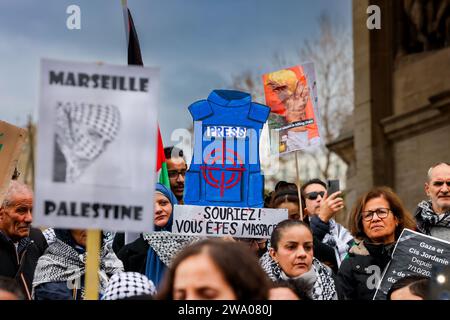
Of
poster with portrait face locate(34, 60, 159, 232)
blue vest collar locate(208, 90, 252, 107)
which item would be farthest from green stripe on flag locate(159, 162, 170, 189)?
poster with portrait face locate(34, 60, 159, 232)

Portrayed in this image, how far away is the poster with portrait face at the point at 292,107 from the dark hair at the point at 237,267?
5.09 metres

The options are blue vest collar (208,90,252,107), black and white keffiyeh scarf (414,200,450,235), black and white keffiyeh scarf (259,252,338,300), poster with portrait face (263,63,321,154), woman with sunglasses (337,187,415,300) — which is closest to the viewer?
black and white keffiyeh scarf (259,252,338,300)

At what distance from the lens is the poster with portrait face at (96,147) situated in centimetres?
551

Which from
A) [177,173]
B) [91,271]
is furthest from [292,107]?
[91,271]

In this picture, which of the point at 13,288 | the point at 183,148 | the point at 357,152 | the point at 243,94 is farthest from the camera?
the point at 357,152

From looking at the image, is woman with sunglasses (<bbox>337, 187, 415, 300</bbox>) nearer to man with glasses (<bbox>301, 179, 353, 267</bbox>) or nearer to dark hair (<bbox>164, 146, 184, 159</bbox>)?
man with glasses (<bbox>301, 179, 353, 267</bbox>)

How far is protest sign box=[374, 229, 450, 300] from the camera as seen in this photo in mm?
7715

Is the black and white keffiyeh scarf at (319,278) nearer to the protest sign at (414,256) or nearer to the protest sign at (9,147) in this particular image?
the protest sign at (414,256)

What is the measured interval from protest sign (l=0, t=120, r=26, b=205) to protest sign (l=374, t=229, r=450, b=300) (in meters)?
2.55

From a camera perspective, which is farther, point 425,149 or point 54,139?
point 425,149

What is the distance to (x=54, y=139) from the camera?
557cm

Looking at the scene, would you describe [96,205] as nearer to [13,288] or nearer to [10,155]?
[13,288]
